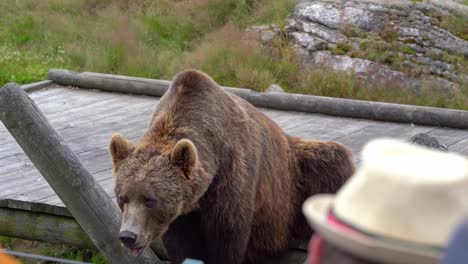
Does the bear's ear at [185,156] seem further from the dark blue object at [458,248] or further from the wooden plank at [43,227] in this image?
the dark blue object at [458,248]

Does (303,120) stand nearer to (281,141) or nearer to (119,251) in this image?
(281,141)

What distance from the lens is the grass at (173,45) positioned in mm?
10555

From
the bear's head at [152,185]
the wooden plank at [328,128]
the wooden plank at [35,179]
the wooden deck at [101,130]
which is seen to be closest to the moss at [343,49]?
the wooden deck at [101,130]

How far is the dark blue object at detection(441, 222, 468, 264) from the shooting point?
4.61 ft

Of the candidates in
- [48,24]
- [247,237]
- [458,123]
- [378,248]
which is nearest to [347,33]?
[458,123]

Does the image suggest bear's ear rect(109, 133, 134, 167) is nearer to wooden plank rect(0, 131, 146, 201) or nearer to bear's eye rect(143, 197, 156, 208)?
bear's eye rect(143, 197, 156, 208)

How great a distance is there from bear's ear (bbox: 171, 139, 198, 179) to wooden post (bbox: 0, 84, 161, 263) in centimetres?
68

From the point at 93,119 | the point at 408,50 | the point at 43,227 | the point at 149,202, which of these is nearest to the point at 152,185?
the point at 149,202

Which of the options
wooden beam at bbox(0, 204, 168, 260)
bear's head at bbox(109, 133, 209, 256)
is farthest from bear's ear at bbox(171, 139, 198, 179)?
wooden beam at bbox(0, 204, 168, 260)

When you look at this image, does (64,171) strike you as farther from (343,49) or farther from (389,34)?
(389,34)

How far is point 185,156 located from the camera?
4.61 m

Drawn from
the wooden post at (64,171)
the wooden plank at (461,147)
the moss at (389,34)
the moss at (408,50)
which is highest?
the wooden post at (64,171)

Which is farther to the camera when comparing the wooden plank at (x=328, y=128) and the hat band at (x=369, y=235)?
the wooden plank at (x=328, y=128)

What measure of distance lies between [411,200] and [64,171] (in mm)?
3661
